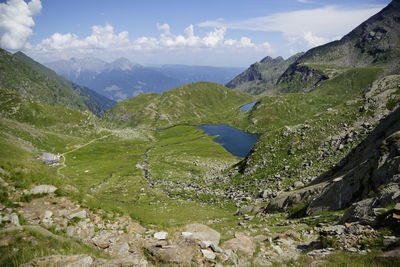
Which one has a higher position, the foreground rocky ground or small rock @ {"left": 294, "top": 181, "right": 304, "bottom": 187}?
the foreground rocky ground

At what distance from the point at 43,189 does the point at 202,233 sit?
535 inches

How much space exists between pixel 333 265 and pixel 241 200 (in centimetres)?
4148

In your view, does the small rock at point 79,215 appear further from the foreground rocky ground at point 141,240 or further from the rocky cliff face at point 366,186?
the rocky cliff face at point 366,186

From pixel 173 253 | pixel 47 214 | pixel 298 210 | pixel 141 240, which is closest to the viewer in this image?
pixel 173 253

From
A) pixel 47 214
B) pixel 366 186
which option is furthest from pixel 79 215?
pixel 366 186

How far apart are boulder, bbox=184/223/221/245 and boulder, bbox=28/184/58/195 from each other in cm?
1170

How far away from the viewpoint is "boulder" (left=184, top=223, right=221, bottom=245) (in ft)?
56.5

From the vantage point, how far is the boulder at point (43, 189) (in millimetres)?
19031

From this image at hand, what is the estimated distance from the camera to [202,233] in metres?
18.2

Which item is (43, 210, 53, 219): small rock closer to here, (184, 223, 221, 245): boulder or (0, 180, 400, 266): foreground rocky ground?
(0, 180, 400, 266): foreground rocky ground

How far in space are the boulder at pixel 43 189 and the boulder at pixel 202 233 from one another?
461 inches

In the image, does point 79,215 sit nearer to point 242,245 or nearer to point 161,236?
point 161,236

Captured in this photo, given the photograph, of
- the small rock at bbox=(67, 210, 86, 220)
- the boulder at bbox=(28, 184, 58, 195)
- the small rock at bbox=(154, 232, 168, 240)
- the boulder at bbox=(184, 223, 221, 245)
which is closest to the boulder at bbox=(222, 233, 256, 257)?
the boulder at bbox=(184, 223, 221, 245)

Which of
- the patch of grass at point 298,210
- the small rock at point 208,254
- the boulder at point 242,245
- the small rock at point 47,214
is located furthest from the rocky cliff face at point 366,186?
the small rock at point 47,214
